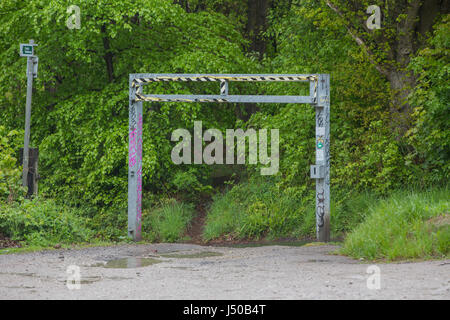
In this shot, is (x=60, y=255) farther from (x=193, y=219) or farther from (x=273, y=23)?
(x=273, y=23)

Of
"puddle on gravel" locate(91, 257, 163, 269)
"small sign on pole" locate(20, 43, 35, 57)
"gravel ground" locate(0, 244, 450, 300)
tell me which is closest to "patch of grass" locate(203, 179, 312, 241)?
"gravel ground" locate(0, 244, 450, 300)

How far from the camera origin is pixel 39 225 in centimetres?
1377

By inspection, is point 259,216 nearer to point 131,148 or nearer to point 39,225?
point 131,148

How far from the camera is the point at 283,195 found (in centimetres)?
1783

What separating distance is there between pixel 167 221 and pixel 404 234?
821cm

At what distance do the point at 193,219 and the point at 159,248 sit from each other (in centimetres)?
505

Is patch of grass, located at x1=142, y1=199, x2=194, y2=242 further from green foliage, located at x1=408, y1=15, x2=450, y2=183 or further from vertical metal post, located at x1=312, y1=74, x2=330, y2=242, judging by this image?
green foliage, located at x1=408, y1=15, x2=450, y2=183

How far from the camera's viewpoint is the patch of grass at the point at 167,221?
55.6 ft

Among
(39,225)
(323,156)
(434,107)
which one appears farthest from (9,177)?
(434,107)

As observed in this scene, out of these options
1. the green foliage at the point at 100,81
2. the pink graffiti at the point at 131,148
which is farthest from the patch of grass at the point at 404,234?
the green foliage at the point at 100,81

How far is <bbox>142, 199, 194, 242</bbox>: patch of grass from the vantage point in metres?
16.9

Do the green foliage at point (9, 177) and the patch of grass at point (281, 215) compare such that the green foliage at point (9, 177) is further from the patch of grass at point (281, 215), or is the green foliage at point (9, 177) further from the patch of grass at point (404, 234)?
the patch of grass at point (404, 234)
